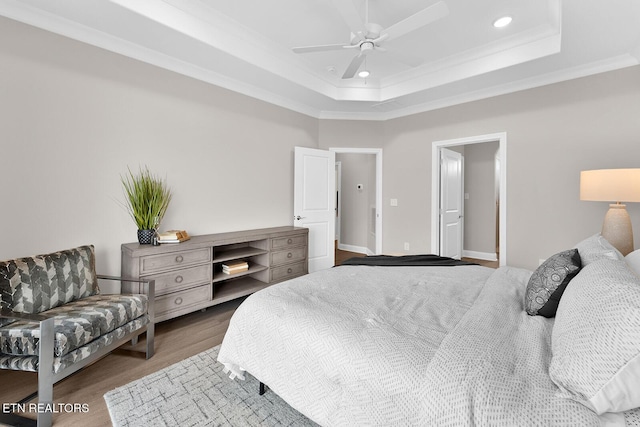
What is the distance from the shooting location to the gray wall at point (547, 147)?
3.03 metres

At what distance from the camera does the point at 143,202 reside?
2.71 m

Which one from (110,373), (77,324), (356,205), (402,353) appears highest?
(356,205)

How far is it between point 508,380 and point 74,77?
3492 millimetres

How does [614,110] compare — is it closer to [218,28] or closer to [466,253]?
[466,253]

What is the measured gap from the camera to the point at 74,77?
97.6 inches

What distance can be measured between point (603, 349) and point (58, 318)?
252 cm

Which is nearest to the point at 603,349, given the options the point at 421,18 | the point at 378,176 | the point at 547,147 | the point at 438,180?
the point at 421,18

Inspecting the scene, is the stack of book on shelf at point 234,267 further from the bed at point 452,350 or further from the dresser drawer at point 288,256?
the bed at point 452,350

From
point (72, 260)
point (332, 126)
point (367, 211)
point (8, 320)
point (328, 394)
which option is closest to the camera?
point (328, 394)

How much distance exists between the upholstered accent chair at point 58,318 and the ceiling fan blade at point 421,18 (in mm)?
2650

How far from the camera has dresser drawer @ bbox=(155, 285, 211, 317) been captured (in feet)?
8.52

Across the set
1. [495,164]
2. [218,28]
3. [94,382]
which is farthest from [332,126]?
[94,382]

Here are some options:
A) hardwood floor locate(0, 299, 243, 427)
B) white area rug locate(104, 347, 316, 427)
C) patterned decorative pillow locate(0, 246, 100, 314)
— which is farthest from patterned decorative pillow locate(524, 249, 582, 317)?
patterned decorative pillow locate(0, 246, 100, 314)

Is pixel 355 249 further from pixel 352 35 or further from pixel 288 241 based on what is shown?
pixel 352 35
